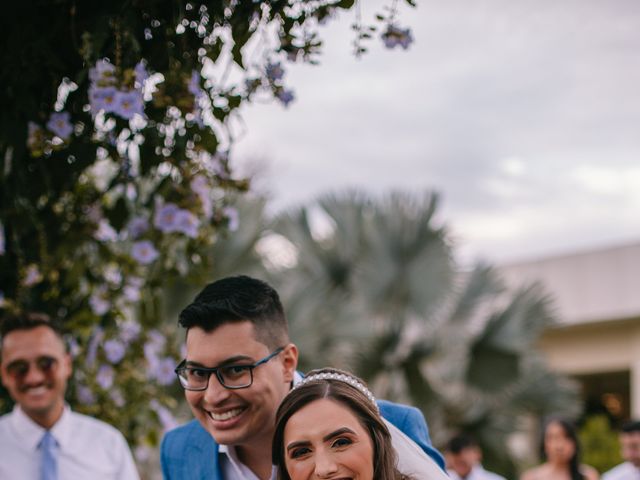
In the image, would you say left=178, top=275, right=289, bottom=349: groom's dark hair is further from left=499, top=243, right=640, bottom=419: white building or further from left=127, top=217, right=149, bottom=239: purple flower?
left=499, top=243, right=640, bottom=419: white building

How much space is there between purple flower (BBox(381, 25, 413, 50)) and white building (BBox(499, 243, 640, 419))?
15914mm

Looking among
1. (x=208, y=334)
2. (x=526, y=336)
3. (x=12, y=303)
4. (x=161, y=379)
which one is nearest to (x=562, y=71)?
(x=526, y=336)

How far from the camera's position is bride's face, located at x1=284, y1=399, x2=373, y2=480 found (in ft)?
7.93

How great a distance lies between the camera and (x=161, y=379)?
4.86m

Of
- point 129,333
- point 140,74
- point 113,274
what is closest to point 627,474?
point 129,333

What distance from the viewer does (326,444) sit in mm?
2469

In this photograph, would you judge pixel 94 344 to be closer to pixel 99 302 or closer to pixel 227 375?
pixel 99 302

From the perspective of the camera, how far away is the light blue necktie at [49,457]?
4.10 metres

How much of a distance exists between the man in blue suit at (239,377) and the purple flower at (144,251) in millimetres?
931

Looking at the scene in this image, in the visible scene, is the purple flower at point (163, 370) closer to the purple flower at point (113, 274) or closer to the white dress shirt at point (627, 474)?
the purple flower at point (113, 274)

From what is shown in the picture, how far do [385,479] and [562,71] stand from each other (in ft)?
33.1

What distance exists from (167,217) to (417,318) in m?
9.25

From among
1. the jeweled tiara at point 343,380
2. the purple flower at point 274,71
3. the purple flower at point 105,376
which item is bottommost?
the jeweled tiara at point 343,380

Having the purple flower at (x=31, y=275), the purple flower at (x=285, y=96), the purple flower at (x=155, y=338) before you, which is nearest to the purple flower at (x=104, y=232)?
the purple flower at (x=31, y=275)
